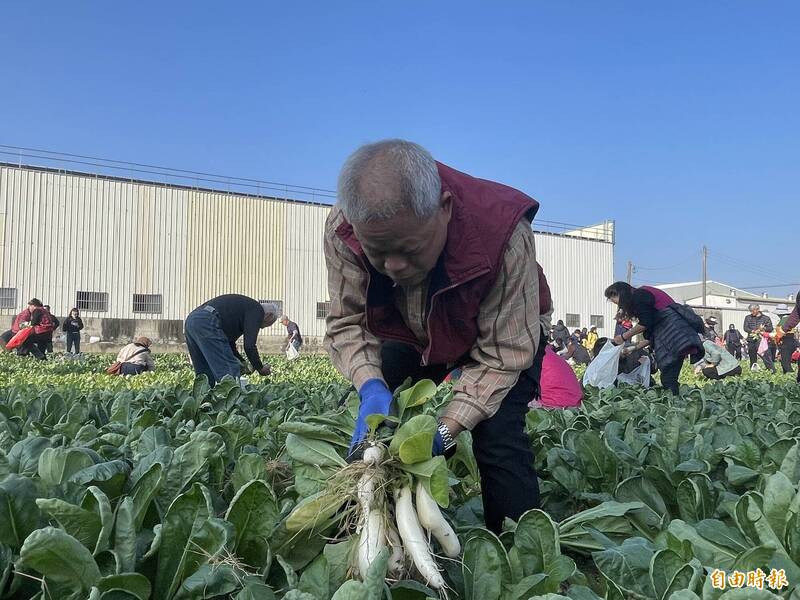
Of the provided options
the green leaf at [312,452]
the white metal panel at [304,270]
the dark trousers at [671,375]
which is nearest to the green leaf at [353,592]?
the green leaf at [312,452]

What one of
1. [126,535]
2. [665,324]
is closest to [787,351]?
[665,324]

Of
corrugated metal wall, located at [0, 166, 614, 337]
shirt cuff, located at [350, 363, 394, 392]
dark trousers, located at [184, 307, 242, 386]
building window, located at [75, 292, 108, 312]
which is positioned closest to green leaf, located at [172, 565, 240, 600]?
shirt cuff, located at [350, 363, 394, 392]

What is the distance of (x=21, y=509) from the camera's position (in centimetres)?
176

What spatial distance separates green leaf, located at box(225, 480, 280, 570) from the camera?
189cm

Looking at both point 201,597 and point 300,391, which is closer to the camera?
point 201,597

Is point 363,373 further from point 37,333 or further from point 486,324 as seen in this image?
point 37,333

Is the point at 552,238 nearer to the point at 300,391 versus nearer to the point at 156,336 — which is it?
the point at 156,336

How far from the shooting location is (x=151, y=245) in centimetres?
2412

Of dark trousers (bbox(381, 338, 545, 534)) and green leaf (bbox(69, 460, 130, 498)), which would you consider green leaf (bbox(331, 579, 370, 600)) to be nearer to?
green leaf (bbox(69, 460, 130, 498))

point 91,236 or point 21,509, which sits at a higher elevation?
point 91,236

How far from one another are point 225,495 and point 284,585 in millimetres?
768

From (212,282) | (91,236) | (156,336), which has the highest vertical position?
(91,236)

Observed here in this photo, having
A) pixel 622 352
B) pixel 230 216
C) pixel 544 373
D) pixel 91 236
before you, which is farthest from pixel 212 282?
pixel 544 373

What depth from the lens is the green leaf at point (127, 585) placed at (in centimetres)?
155
